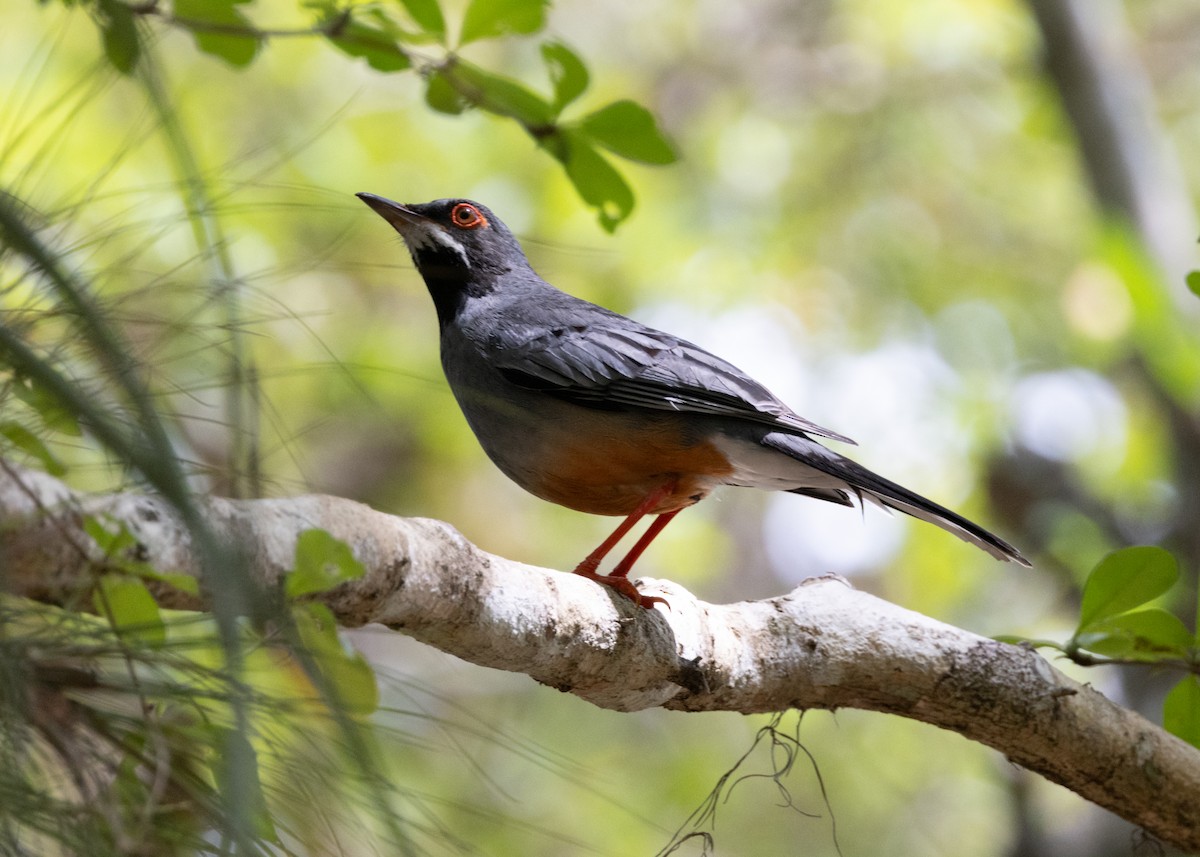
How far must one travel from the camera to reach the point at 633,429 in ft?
14.9

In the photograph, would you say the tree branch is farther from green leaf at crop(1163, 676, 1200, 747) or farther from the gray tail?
the gray tail

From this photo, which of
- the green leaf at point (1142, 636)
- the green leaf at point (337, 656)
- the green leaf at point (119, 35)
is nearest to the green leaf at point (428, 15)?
the green leaf at point (119, 35)

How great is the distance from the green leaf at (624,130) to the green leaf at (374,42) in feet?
1.99

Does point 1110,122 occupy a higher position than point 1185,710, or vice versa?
point 1110,122

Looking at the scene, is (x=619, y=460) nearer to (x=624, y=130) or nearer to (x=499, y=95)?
(x=624, y=130)

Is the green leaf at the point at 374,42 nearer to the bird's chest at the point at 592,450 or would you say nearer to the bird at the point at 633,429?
the bird at the point at 633,429

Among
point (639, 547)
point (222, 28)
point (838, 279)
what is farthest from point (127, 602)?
point (838, 279)

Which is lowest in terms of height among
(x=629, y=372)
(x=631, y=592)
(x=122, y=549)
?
(x=122, y=549)

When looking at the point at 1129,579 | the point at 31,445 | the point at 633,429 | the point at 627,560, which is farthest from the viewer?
the point at 633,429

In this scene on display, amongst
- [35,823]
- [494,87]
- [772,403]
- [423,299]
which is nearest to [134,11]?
[494,87]

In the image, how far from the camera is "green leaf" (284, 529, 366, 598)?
2199 mm

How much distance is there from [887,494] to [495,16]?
2260mm

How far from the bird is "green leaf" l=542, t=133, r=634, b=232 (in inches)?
35.8

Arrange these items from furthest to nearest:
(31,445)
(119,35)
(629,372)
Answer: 1. (629,372)
2. (119,35)
3. (31,445)
